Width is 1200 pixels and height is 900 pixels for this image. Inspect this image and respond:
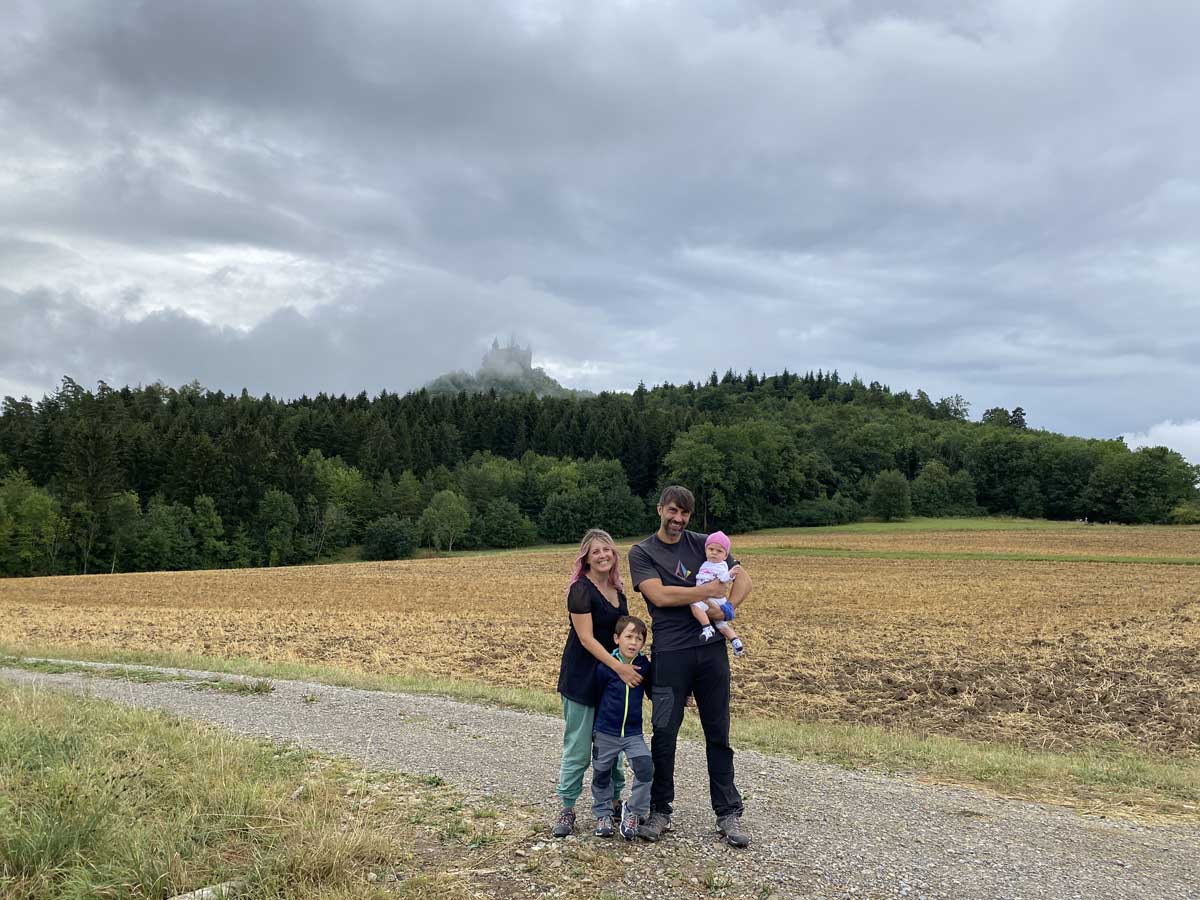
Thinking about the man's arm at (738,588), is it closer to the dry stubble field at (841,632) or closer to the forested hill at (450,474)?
the dry stubble field at (841,632)

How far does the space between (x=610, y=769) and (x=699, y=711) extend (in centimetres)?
75

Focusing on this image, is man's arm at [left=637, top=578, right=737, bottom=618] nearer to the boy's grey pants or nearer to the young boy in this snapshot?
the young boy

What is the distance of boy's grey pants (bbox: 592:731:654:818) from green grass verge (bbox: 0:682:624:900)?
0.44m

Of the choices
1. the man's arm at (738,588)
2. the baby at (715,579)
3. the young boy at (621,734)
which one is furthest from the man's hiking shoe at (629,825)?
the man's arm at (738,588)

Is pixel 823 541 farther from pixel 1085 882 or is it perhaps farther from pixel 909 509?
pixel 1085 882

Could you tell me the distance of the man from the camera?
538 centimetres

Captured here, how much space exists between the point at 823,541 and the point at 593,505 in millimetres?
29245

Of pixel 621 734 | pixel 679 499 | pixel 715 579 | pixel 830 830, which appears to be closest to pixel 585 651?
pixel 621 734

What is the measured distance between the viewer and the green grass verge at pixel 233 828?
14.1 ft

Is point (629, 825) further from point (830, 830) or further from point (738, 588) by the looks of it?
point (738, 588)

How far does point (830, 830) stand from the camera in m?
5.75

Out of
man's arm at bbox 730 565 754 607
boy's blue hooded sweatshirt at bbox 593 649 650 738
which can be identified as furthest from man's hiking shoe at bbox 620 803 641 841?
man's arm at bbox 730 565 754 607

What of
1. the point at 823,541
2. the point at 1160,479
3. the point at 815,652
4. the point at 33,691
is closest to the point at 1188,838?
the point at 33,691

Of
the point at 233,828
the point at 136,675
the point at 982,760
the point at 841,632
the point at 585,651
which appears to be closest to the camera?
the point at 233,828
